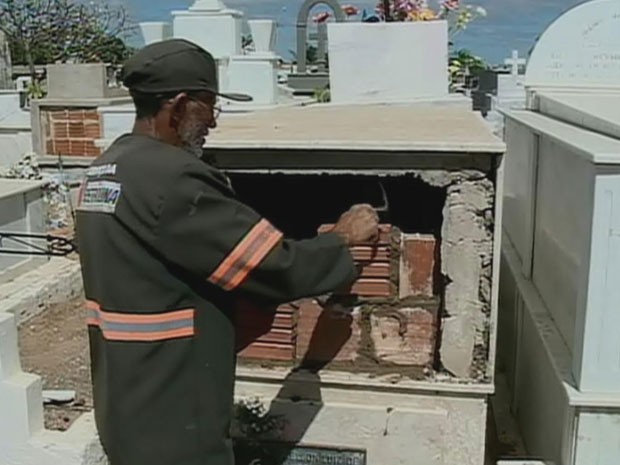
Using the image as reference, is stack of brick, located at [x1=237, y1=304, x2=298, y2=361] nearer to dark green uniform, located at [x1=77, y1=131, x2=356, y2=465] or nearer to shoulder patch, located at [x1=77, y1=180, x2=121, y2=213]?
dark green uniform, located at [x1=77, y1=131, x2=356, y2=465]

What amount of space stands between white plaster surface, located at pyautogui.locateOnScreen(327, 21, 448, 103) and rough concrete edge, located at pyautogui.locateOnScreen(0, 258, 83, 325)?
8.74ft

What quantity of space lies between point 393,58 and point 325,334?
303cm

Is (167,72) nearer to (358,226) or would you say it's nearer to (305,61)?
(358,226)

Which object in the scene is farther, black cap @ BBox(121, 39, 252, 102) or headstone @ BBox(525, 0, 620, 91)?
headstone @ BBox(525, 0, 620, 91)

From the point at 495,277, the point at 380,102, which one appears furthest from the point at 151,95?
the point at 380,102

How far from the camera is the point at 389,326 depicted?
10.3ft

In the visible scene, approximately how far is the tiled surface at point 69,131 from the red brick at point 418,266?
7.89 metres

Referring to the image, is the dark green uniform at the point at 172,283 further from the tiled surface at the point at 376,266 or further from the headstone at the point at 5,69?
the headstone at the point at 5,69

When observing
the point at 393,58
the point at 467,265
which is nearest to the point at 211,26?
the point at 393,58

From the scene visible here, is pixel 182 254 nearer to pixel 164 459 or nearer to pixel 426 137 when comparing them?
pixel 164 459

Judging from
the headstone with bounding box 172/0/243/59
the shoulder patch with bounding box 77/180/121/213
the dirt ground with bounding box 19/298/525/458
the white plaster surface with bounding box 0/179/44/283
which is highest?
the headstone with bounding box 172/0/243/59

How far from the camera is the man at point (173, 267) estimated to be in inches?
77.7

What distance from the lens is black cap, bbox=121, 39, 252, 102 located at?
2.04 m

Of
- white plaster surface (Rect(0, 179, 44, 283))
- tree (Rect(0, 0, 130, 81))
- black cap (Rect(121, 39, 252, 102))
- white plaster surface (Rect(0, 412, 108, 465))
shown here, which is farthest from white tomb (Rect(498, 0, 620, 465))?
tree (Rect(0, 0, 130, 81))
